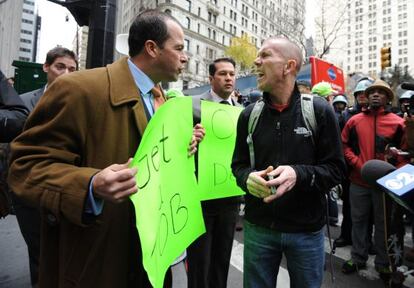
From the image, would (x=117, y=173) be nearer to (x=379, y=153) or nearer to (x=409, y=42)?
(x=379, y=153)

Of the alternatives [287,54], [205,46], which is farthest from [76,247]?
[205,46]

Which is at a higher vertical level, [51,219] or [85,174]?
[85,174]

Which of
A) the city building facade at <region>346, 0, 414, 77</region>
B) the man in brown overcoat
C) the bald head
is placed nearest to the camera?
the man in brown overcoat

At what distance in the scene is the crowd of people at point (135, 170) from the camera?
1.25 metres

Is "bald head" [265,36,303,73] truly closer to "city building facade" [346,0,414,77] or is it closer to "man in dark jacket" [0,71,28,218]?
"man in dark jacket" [0,71,28,218]

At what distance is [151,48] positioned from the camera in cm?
166

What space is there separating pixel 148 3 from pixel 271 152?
184ft

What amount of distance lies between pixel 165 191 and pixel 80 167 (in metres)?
0.39

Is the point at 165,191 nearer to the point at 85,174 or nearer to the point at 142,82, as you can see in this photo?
the point at 85,174

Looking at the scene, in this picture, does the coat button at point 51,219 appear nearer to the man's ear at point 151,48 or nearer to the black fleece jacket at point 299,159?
the man's ear at point 151,48

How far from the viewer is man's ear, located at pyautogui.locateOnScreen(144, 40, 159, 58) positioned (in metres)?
1.66

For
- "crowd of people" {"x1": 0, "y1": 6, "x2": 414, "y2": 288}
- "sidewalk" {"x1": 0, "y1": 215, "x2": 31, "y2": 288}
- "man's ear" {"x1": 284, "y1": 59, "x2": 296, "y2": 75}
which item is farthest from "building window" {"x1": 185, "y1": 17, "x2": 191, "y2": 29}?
"man's ear" {"x1": 284, "y1": 59, "x2": 296, "y2": 75}

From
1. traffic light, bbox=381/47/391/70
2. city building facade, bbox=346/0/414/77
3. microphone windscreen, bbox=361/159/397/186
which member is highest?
city building facade, bbox=346/0/414/77

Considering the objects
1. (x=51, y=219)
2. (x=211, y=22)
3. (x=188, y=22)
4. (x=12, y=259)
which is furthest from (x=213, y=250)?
(x=211, y=22)
